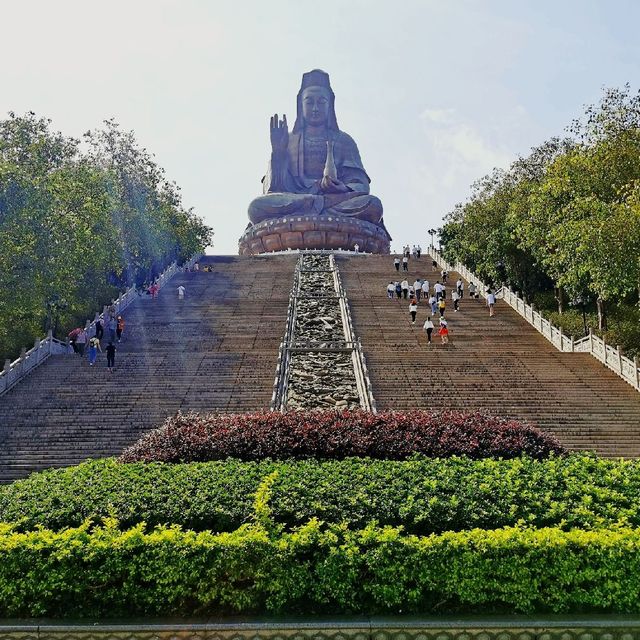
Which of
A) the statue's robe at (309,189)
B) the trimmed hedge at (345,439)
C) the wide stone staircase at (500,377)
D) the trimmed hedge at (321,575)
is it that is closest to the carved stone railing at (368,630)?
the trimmed hedge at (321,575)

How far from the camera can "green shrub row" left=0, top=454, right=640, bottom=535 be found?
6.14m

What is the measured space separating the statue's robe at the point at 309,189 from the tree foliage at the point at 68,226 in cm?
986

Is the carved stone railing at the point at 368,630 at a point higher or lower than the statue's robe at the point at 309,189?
lower

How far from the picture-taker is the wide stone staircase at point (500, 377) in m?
13.8

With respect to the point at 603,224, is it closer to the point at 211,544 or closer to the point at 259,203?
the point at 211,544

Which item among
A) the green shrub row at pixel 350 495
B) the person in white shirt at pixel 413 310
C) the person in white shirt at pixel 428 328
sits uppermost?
the person in white shirt at pixel 413 310

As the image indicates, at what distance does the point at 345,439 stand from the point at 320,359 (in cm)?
868

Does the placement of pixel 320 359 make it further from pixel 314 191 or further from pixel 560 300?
pixel 314 191

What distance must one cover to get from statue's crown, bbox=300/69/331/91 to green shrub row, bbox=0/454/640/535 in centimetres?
4227

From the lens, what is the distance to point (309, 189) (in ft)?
143

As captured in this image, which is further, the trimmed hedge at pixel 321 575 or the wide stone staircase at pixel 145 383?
the wide stone staircase at pixel 145 383

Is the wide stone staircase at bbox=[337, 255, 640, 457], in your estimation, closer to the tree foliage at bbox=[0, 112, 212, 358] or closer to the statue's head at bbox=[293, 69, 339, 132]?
the tree foliage at bbox=[0, 112, 212, 358]

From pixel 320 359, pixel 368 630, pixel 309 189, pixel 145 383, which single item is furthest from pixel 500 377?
pixel 309 189

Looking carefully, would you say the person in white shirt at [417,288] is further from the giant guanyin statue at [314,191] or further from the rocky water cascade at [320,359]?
the giant guanyin statue at [314,191]
